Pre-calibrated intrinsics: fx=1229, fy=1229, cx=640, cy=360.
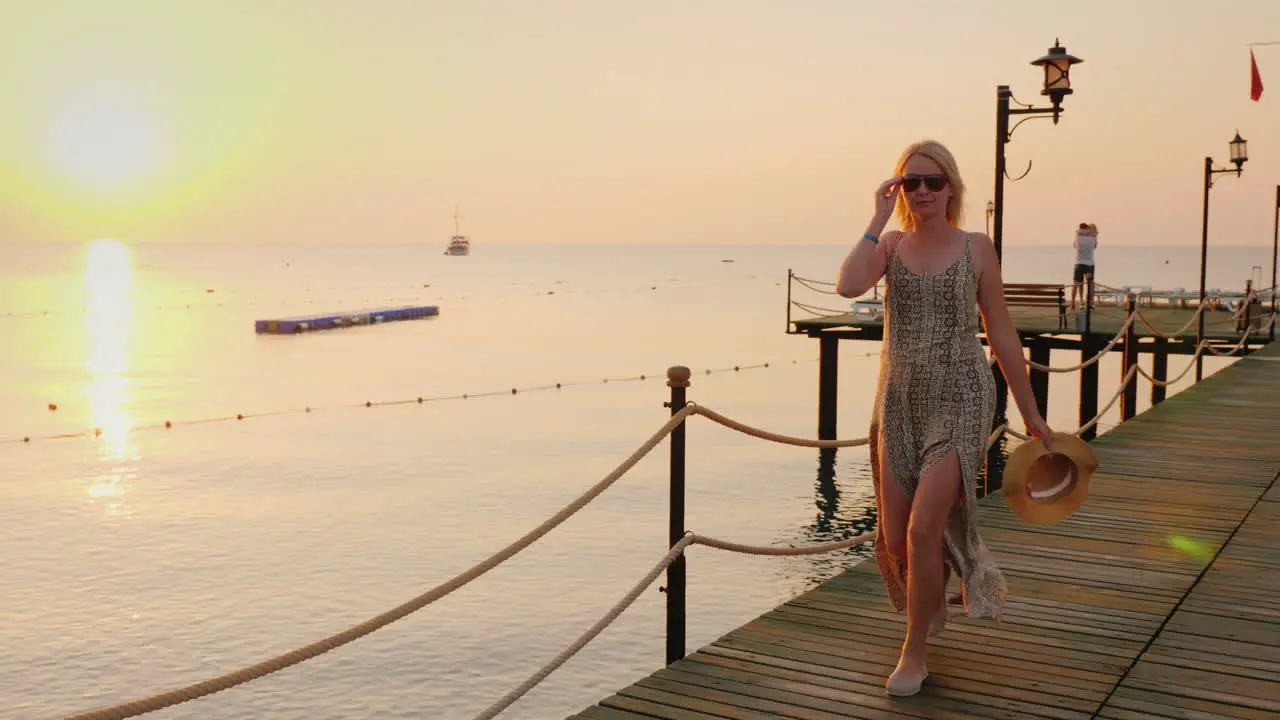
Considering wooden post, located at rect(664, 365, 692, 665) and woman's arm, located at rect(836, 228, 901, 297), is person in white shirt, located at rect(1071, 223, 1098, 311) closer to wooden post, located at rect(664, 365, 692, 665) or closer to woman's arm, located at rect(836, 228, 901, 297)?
wooden post, located at rect(664, 365, 692, 665)

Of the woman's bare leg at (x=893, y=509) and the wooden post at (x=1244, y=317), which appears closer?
the woman's bare leg at (x=893, y=509)

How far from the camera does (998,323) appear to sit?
476cm

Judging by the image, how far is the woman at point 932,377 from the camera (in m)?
4.65

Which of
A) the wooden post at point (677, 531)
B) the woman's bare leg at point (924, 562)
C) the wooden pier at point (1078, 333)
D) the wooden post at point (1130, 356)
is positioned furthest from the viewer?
the wooden pier at point (1078, 333)

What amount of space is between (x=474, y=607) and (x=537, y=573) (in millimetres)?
1967

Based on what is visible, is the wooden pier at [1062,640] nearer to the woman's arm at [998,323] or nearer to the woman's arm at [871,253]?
the woman's arm at [998,323]

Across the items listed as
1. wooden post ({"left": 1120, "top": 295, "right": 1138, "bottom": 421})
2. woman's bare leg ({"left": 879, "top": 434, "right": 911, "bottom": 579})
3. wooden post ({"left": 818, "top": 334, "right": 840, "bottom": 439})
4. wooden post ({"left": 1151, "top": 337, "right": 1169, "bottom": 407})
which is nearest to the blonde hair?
woman's bare leg ({"left": 879, "top": 434, "right": 911, "bottom": 579})

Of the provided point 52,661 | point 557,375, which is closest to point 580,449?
point 52,661

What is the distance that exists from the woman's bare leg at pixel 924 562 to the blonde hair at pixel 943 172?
92 centimetres

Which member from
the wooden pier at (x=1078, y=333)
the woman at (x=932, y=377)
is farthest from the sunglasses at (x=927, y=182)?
the wooden pier at (x=1078, y=333)

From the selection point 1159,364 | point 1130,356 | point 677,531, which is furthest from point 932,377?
point 1159,364

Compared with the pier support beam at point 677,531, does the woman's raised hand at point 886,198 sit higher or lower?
higher

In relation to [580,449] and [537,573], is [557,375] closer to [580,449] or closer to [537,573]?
[580,449]

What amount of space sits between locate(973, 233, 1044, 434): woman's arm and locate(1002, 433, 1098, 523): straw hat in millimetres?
431
